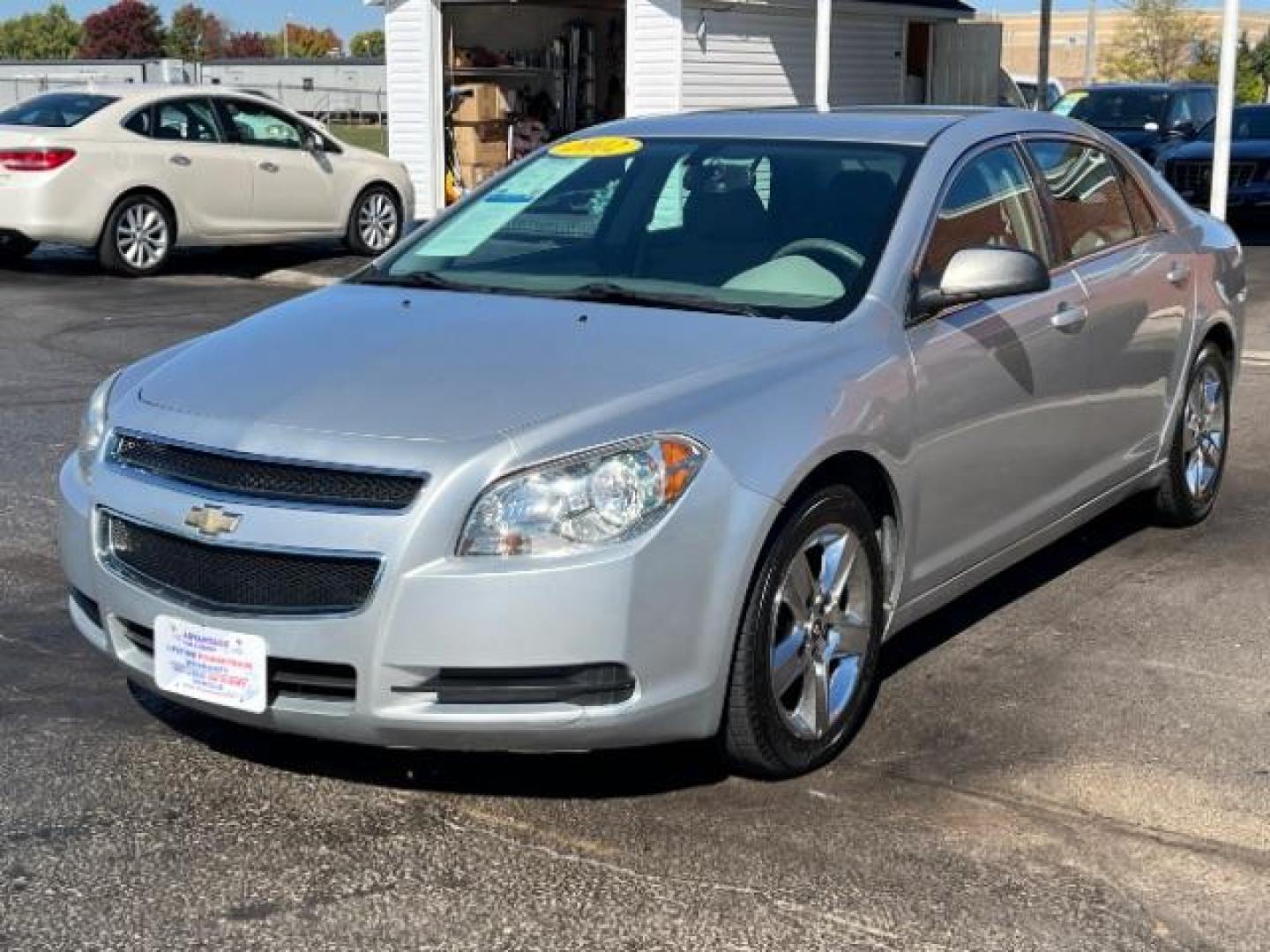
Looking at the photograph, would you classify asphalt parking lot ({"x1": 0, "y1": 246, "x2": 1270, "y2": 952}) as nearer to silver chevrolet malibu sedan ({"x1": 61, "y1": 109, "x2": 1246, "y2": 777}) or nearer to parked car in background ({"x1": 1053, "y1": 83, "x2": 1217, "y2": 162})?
silver chevrolet malibu sedan ({"x1": 61, "y1": 109, "x2": 1246, "y2": 777})

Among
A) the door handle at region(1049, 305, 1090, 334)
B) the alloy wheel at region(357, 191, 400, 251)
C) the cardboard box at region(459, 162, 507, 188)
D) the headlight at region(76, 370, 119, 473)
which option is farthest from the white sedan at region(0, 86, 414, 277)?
the door handle at region(1049, 305, 1090, 334)

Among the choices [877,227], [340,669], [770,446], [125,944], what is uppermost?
[877,227]

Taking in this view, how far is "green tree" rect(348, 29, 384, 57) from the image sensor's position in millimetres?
120875

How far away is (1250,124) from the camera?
2022 centimetres

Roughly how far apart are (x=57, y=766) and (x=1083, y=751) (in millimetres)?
2583

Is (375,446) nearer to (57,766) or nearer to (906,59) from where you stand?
(57,766)

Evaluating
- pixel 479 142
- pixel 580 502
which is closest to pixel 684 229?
pixel 580 502

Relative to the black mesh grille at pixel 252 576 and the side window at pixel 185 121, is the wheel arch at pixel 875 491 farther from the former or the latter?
the side window at pixel 185 121

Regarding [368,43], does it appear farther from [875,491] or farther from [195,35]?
[875,491]

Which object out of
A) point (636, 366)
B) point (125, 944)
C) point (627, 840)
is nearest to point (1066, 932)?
point (627, 840)

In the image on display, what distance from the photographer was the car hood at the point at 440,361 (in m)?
3.88

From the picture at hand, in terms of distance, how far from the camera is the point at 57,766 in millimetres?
4277

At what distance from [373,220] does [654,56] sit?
3.79m

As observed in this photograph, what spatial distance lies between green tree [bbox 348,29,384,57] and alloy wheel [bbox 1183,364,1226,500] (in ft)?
379
